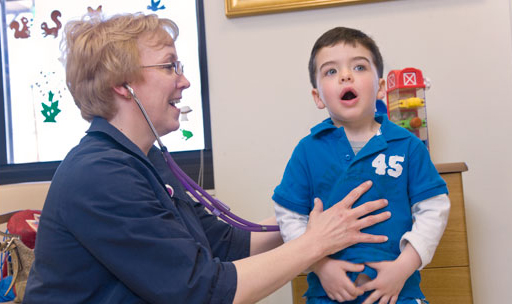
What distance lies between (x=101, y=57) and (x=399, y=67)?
1.28m

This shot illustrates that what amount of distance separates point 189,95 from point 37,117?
2.56 feet

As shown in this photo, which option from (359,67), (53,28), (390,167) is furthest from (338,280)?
(53,28)

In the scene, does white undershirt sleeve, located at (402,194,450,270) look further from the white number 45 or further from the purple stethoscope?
the purple stethoscope

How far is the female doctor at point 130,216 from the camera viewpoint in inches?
40.5

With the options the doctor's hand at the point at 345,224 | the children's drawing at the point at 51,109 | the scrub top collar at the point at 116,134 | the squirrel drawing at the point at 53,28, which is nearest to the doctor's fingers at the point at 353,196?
the doctor's hand at the point at 345,224

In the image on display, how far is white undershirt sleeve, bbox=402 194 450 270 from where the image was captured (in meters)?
1.15

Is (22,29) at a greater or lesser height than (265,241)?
greater

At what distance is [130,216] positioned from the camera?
1.04 metres

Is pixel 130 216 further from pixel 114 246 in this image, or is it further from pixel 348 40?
pixel 348 40

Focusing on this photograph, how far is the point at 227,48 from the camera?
7.19 feet

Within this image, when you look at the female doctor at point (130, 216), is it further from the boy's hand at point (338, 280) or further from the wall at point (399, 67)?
the wall at point (399, 67)

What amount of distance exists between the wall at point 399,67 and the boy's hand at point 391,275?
3.33 ft

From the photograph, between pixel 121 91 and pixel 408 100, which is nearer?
pixel 121 91

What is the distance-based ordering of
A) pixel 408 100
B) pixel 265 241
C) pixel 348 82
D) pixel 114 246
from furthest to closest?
pixel 408 100
pixel 265 241
pixel 348 82
pixel 114 246
